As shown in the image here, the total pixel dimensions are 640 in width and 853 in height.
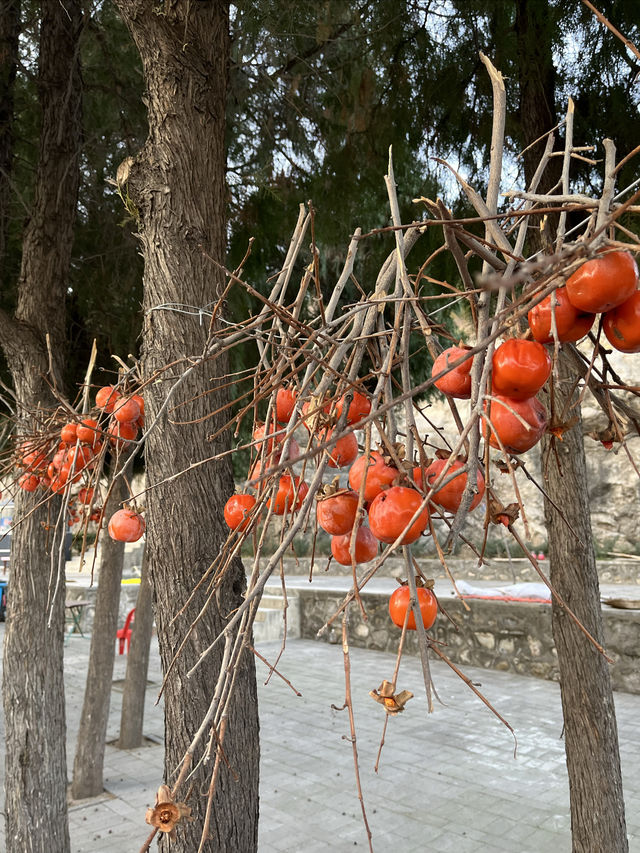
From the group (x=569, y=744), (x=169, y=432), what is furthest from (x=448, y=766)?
(x=169, y=432)

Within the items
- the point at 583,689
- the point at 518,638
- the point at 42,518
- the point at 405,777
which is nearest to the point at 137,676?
the point at 405,777

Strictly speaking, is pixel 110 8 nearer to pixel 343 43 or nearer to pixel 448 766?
pixel 343 43

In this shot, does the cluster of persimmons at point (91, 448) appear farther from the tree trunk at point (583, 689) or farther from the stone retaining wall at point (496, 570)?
the stone retaining wall at point (496, 570)

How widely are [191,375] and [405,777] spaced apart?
405 centimetres

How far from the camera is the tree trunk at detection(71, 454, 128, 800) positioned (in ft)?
16.1

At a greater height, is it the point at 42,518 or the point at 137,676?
the point at 42,518

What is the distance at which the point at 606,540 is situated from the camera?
13383 millimetres

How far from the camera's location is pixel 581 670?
105 inches

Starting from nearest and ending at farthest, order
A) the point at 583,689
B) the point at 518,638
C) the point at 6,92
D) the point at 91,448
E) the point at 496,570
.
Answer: the point at 91,448 < the point at 583,689 < the point at 6,92 < the point at 518,638 < the point at 496,570

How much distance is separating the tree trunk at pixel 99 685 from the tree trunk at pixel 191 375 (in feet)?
9.42

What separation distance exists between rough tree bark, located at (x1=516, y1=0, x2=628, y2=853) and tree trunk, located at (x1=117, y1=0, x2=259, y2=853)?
4.10 ft

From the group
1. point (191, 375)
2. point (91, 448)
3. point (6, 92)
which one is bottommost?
point (91, 448)

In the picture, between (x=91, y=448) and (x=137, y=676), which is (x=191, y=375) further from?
(x=137, y=676)

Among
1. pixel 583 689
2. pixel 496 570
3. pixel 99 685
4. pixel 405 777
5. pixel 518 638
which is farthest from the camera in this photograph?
pixel 496 570
